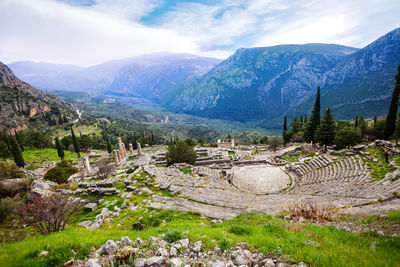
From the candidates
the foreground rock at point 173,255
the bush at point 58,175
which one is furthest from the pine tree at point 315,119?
the bush at point 58,175

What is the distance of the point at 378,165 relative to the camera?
Result: 59.2ft

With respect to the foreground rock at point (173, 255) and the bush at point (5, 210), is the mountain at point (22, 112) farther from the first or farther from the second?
the foreground rock at point (173, 255)

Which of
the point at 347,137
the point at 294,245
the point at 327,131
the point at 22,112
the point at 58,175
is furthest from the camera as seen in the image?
the point at 22,112

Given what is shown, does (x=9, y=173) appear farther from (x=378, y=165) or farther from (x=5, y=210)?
(x=378, y=165)

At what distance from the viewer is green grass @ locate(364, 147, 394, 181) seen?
16.2 meters

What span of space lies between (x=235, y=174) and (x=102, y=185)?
2016cm

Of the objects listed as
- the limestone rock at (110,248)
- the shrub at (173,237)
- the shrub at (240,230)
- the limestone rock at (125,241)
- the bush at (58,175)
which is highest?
the limestone rock at (110,248)

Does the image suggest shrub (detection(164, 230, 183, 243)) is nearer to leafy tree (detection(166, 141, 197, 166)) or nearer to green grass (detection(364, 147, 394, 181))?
green grass (detection(364, 147, 394, 181))

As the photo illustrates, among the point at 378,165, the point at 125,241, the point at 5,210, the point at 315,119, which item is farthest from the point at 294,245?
the point at 315,119

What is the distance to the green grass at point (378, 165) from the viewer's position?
16.2 m

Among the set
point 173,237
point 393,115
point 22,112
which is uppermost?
point 22,112

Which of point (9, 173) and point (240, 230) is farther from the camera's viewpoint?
point (9, 173)

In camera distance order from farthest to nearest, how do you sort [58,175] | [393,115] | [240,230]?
1. [393,115]
2. [58,175]
3. [240,230]

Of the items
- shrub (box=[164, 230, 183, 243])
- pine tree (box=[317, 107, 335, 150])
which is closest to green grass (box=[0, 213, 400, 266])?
shrub (box=[164, 230, 183, 243])
